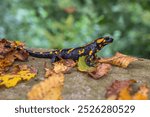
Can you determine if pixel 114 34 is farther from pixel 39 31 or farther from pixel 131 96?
pixel 131 96

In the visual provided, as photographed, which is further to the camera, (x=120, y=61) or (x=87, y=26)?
(x=87, y=26)

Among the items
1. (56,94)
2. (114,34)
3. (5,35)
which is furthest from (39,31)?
(56,94)

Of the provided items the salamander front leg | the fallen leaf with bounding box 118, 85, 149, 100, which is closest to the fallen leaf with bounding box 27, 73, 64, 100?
the fallen leaf with bounding box 118, 85, 149, 100

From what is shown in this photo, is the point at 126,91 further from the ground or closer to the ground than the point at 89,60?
closer to the ground

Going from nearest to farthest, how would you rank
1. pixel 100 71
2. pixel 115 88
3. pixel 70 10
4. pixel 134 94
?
pixel 134 94
pixel 115 88
pixel 100 71
pixel 70 10

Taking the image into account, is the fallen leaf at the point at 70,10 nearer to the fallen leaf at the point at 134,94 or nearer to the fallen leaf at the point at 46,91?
the fallen leaf at the point at 134,94

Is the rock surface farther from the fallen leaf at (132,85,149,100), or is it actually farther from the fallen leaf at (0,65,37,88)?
the fallen leaf at (132,85,149,100)

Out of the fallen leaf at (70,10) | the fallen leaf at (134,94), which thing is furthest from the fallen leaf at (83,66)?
the fallen leaf at (70,10)

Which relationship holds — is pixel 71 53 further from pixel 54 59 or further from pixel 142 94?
pixel 142 94

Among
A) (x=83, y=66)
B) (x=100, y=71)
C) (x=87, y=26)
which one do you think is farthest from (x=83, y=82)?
(x=87, y=26)
